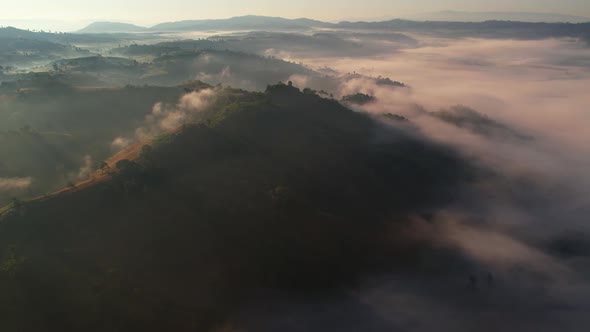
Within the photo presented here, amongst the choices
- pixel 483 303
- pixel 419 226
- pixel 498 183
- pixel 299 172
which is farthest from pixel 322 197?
pixel 498 183

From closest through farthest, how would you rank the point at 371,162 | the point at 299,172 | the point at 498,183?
the point at 299,172 < the point at 371,162 < the point at 498,183

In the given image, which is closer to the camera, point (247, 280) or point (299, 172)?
point (247, 280)

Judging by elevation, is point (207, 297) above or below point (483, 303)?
above

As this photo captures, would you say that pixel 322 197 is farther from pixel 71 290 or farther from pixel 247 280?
pixel 71 290

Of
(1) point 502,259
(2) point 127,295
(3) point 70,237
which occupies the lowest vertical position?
(1) point 502,259

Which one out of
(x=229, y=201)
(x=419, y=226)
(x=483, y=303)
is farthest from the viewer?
(x=419, y=226)

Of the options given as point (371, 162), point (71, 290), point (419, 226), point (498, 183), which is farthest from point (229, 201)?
point (498, 183)
